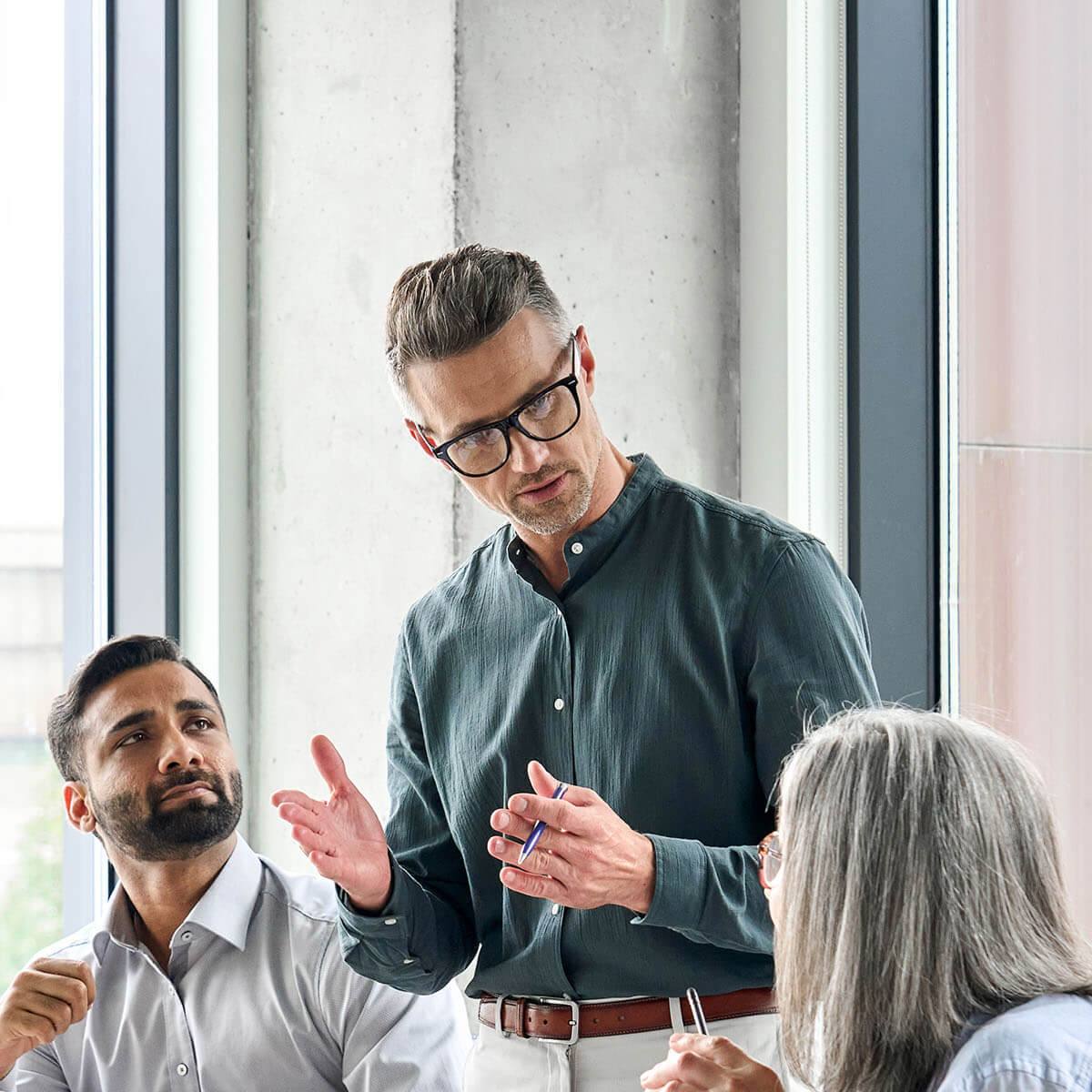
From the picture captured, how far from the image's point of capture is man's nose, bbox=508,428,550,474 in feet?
4.83

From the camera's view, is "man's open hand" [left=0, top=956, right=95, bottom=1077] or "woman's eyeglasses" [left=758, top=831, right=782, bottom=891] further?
"man's open hand" [left=0, top=956, right=95, bottom=1077]

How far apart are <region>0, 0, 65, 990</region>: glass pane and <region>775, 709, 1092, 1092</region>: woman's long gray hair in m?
2.06

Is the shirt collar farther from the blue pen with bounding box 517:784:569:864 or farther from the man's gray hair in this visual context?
the blue pen with bounding box 517:784:569:864

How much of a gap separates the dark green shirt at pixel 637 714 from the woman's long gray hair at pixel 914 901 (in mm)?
227

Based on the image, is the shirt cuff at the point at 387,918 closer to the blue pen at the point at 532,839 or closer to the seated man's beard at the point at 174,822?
the blue pen at the point at 532,839

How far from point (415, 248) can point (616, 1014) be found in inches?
56.7

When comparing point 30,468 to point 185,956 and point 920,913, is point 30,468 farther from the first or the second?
point 920,913

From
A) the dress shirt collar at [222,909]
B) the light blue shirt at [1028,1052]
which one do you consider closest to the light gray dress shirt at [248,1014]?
the dress shirt collar at [222,909]

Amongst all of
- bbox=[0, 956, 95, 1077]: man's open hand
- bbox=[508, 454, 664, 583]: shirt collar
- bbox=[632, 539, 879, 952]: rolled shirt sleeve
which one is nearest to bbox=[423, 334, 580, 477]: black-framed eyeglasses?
bbox=[508, 454, 664, 583]: shirt collar

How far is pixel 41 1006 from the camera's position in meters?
1.72

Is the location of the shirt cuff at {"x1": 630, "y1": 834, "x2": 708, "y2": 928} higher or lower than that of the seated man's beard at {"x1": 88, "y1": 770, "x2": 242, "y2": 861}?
higher

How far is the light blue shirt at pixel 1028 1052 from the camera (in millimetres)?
950

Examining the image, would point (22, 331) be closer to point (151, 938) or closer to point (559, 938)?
point (151, 938)

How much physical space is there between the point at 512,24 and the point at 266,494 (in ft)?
3.27
